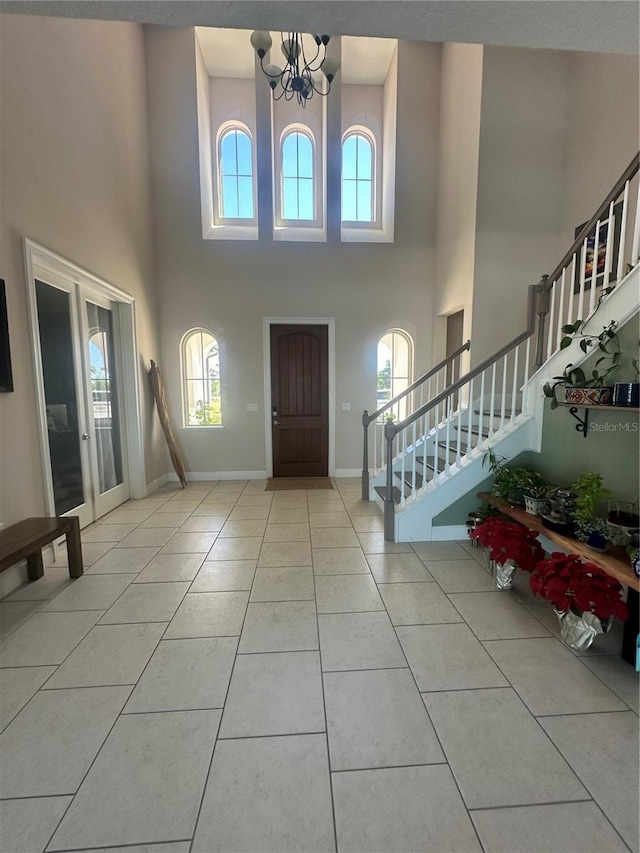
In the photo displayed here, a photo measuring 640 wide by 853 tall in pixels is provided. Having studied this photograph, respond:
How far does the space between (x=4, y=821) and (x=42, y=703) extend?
1.59ft

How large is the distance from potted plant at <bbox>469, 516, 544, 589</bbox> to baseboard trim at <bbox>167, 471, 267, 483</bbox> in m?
3.66

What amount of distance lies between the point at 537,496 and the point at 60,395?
4.02 metres

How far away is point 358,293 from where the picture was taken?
5.34 metres

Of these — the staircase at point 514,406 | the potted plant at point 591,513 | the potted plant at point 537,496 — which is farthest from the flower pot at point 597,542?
the staircase at point 514,406

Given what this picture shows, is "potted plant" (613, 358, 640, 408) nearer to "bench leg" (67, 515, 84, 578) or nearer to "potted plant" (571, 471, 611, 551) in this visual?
"potted plant" (571, 471, 611, 551)

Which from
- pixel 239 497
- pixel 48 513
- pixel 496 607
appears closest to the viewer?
pixel 496 607

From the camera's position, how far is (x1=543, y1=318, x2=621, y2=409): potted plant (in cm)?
223

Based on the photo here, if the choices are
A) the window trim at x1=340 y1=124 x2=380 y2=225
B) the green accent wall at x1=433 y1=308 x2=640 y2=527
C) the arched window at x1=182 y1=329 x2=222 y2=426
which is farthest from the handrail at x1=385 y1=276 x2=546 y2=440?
the arched window at x1=182 y1=329 x2=222 y2=426

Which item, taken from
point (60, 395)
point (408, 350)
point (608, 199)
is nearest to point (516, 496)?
point (608, 199)

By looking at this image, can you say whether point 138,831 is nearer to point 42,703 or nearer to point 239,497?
Answer: point 42,703

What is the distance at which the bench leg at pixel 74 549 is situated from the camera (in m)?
2.61

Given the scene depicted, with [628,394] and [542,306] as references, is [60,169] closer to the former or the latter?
[542,306]

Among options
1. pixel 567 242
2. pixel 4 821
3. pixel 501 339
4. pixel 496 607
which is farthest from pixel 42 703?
pixel 567 242

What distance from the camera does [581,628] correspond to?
1.87 meters
